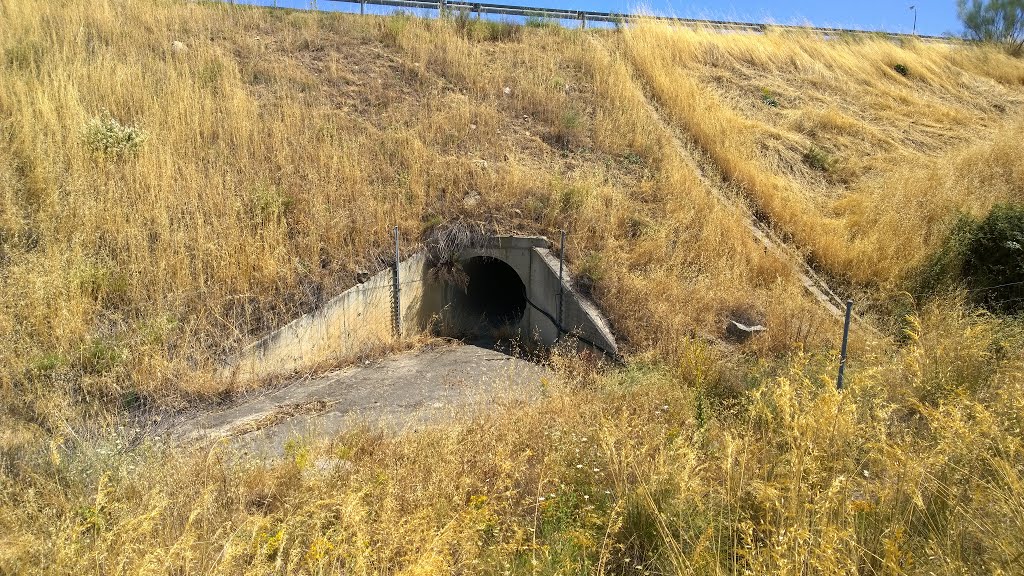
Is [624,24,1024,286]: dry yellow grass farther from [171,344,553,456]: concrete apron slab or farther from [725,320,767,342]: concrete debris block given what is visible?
[171,344,553,456]: concrete apron slab

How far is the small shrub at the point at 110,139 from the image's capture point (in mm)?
8070

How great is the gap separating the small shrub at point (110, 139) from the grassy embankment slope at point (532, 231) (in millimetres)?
140

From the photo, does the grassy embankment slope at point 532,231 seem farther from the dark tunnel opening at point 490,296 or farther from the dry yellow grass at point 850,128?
the dark tunnel opening at point 490,296

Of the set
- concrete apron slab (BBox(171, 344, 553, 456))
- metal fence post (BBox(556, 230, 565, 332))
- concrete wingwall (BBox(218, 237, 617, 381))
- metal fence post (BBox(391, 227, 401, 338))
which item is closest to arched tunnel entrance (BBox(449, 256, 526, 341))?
concrete wingwall (BBox(218, 237, 617, 381))

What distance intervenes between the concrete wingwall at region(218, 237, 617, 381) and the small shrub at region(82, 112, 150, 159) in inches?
144

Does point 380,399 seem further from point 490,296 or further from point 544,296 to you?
point 490,296

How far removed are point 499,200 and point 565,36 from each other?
763cm

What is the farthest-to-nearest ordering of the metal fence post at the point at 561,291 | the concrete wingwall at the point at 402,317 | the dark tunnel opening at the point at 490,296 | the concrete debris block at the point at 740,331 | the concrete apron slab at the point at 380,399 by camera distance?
the dark tunnel opening at the point at 490,296
the metal fence post at the point at 561,291
the concrete debris block at the point at 740,331
the concrete wingwall at the point at 402,317
the concrete apron slab at the point at 380,399

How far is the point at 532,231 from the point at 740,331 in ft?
11.1

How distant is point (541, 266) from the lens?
29.3ft

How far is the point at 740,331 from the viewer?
748 cm

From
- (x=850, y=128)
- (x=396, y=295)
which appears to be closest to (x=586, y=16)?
(x=850, y=128)

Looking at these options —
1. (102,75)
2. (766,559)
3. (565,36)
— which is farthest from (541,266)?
(565,36)

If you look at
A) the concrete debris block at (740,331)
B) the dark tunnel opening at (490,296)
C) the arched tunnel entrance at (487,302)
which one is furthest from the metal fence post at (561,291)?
the concrete debris block at (740,331)
